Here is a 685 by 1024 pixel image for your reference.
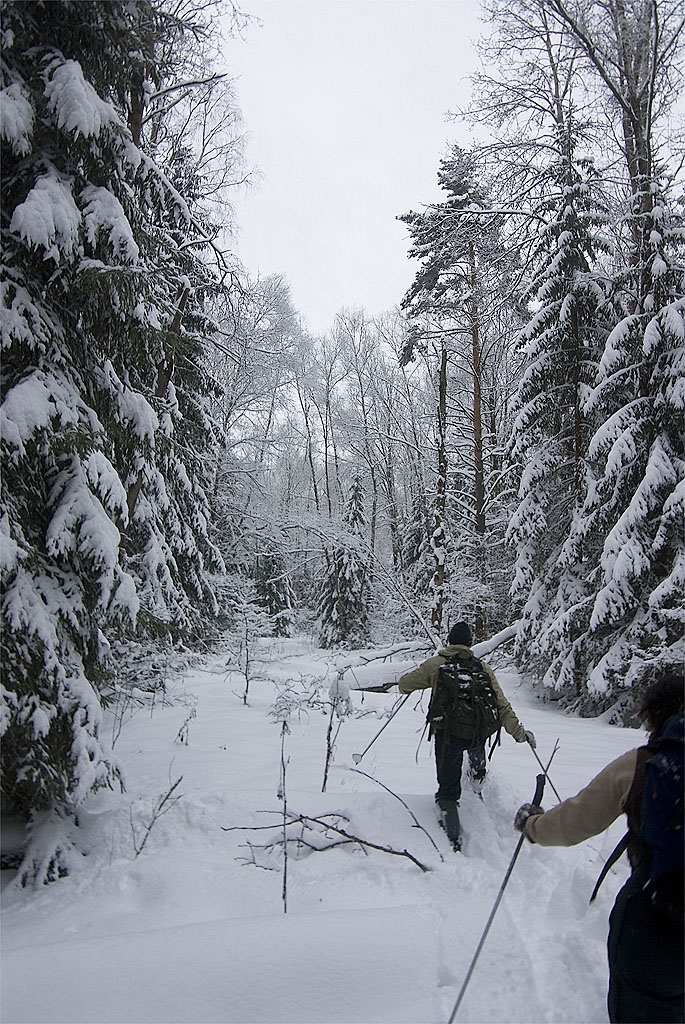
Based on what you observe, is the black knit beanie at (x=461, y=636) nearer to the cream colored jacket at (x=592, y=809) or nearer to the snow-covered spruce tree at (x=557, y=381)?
the cream colored jacket at (x=592, y=809)

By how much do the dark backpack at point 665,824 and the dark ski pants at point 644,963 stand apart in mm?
90

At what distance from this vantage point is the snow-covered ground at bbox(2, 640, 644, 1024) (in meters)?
2.93

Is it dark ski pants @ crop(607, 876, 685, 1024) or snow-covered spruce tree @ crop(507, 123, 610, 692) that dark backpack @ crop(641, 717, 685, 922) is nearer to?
dark ski pants @ crop(607, 876, 685, 1024)

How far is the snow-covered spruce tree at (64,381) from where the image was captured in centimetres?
430

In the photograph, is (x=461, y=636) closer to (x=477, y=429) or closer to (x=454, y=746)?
(x=454, y=746)

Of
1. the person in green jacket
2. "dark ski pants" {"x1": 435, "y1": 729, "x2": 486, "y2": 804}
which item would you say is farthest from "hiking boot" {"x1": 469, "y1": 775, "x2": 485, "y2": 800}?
"dark ski pants" {"x1": 435, "y1": 729, "x2": 486, "y2": 804}

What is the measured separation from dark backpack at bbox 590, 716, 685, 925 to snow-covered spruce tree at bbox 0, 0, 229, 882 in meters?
3.90

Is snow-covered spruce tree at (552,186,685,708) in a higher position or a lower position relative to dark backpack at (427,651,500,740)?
higher

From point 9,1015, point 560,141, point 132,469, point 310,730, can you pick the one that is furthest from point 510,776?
point 560,141

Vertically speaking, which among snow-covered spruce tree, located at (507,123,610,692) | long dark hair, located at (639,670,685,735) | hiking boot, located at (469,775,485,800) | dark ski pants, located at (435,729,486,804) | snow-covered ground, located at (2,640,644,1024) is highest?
snow-covered spruce tree, located at (507,123,610,692)

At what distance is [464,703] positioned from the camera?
16.5 feet

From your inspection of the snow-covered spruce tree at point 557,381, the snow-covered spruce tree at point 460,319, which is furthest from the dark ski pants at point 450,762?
the snow-covered spruce tree at point 460,319

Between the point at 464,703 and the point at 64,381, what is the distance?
4360 mm

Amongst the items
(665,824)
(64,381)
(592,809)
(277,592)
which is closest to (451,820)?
(592,809)
